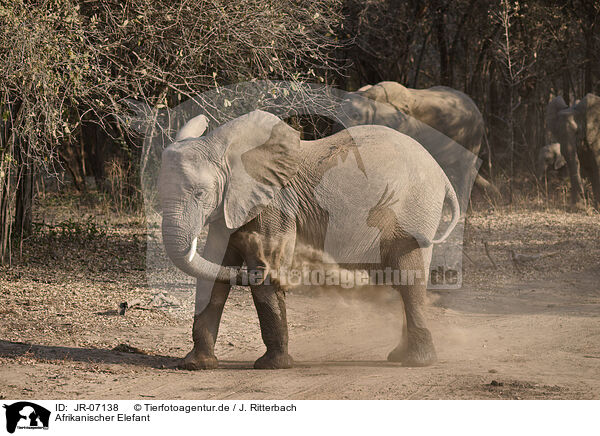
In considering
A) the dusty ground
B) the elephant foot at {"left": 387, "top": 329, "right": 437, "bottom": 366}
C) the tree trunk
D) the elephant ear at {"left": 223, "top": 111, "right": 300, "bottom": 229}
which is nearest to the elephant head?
the elephant ear at {"left": 223, "top": 111, "right": 300, "bottom": 229}

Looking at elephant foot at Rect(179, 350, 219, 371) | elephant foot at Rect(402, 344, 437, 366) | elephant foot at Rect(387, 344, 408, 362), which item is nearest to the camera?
elephant foot at Rect(179, 350, 219, 371)

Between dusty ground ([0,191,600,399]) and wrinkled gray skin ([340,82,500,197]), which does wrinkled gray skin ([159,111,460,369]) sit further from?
wrinkled gray skin ([340,82,500,197])

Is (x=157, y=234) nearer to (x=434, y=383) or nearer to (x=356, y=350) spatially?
(x=356, y=350)

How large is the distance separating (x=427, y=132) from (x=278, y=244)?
33.0ft

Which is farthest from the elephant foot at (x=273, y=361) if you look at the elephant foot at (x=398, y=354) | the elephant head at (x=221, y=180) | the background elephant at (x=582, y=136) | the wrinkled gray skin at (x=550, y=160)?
the wrinkled gray skin at (x=550, y=160)

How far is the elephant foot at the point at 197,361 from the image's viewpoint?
21.7 ft

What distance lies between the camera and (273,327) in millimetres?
6602

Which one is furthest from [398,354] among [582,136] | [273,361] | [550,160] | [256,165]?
[550,160]

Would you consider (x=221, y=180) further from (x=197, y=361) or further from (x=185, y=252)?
(x=197, y=361)

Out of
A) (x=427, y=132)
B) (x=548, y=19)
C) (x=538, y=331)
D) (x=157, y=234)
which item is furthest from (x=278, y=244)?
(x=548, y=19)
